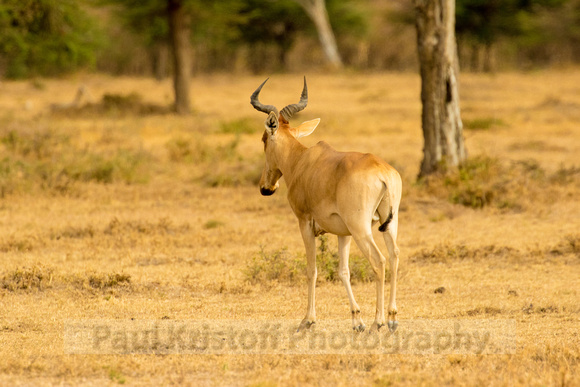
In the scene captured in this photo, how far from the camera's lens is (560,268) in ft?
28.0

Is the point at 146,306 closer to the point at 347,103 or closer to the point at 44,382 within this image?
the point at 44,382

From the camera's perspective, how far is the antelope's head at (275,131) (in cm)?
634

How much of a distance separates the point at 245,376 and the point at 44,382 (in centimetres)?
128

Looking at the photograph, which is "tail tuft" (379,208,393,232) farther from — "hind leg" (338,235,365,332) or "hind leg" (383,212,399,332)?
"hind leg" (338,235,365,332)

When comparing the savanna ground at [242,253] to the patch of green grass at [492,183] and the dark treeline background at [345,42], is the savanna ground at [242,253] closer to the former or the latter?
the patch of green grass at [492,183]

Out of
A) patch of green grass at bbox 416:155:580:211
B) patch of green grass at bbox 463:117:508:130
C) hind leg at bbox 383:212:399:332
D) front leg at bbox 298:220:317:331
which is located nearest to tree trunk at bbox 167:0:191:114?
patch of green grass at bbox 463:117:508:130

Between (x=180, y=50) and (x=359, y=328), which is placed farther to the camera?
(x=180, y=50)

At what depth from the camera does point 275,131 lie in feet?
21.2

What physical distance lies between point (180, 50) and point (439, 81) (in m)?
12.1

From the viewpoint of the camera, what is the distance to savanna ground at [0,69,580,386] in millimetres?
5449

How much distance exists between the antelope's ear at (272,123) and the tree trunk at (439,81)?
21.7 feet

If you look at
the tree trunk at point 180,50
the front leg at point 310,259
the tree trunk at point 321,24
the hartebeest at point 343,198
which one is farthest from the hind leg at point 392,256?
the tree trunk at point 321,24

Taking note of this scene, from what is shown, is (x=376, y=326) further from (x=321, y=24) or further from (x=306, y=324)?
(x=321, y=24)

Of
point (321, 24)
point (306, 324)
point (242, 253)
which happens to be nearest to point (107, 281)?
point (242, 253)
